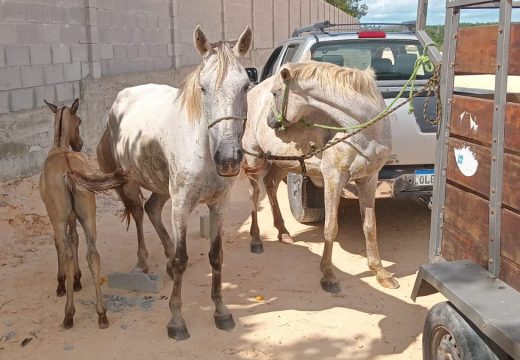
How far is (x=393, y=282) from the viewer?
4.52 meters

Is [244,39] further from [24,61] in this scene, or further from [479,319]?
[24,61]

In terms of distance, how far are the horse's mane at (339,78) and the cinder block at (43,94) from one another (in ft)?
14.1

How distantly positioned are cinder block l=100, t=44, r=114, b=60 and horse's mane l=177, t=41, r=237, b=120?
18.6 feet

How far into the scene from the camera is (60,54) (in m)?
7.68

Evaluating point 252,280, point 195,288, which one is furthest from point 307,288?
point 195,288

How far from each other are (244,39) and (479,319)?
7.09ft

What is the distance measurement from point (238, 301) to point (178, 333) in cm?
76

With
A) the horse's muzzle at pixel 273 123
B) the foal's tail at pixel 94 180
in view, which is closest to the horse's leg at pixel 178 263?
the foal's tail at pixel 94 180

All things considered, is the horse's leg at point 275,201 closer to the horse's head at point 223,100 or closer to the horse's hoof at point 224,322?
the horse's hoof at point 224,322

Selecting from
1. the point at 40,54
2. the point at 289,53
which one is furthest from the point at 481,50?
the point at 40,54

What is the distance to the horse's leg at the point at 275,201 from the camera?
5.81 m

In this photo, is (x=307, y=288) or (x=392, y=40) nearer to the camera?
(x=307, y=288)

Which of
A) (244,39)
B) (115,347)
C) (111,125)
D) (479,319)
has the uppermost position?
(244,39)

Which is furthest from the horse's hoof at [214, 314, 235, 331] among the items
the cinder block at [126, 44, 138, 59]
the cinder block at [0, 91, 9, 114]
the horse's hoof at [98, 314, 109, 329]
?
the cinder block at [126, 44, 138, 59]
